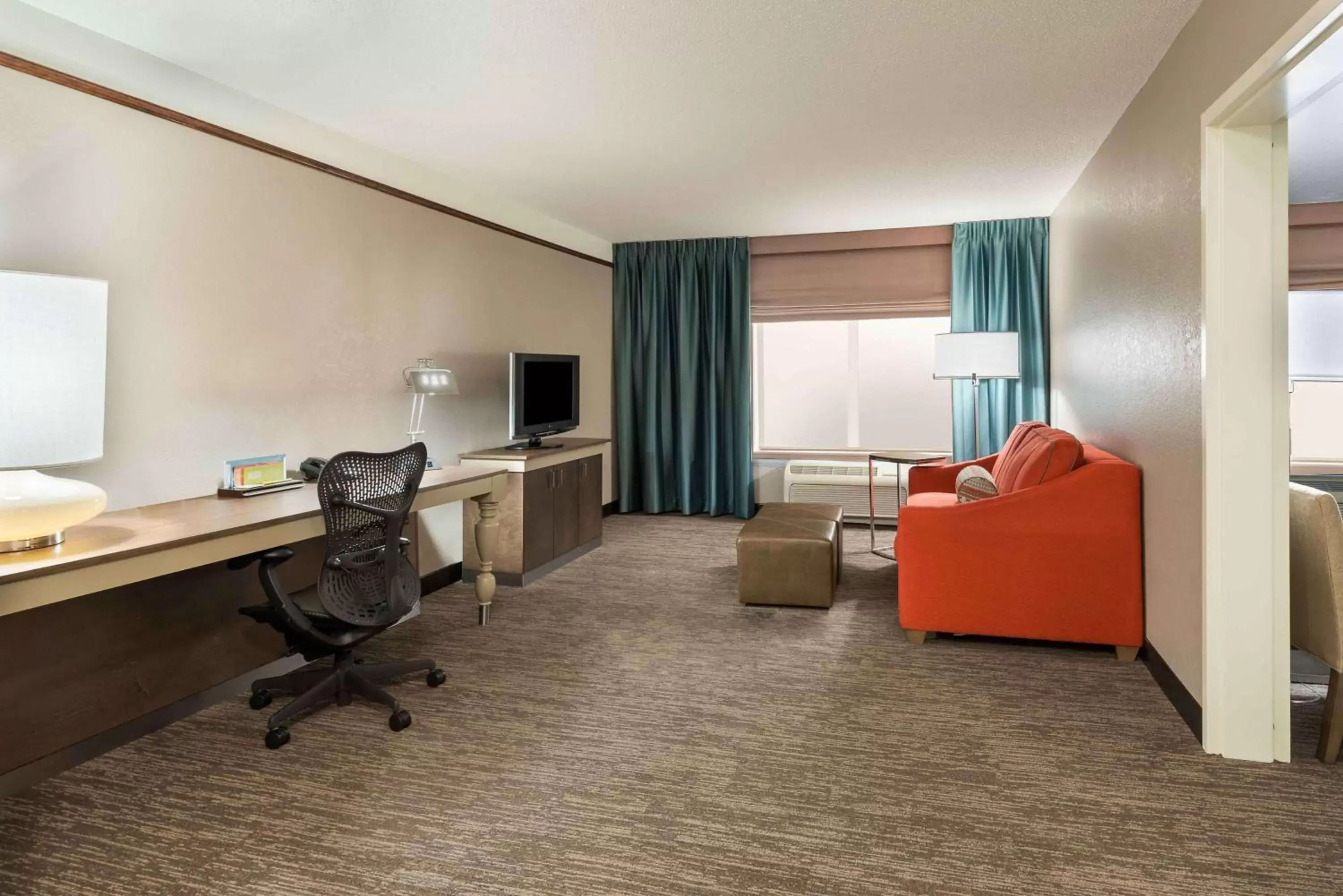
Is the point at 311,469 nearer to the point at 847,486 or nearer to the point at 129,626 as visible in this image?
the point at 129,626

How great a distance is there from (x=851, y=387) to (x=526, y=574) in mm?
3553

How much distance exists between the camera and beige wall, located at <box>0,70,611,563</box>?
8.49 ft

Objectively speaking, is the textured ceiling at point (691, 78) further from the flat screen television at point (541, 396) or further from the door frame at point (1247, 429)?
the flat screen television at point (541, 396)

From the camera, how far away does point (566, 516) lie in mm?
5211

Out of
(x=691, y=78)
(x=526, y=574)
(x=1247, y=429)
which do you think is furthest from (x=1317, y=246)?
(x=526, y=574)

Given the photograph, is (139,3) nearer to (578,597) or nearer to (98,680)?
(98,680)

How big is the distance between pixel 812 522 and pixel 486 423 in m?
2.14

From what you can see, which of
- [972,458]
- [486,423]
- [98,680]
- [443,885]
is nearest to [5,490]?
[98,680]

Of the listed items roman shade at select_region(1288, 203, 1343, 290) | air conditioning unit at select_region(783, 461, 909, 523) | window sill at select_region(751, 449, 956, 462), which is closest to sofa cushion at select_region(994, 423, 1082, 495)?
air conditioning unit at select_region(783, 461, 909, 523)

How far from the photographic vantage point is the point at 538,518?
190 inches

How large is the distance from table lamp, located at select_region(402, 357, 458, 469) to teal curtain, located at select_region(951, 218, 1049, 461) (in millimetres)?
3944

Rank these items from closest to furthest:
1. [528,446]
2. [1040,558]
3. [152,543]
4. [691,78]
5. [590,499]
Answer: [152,543] → [691,78] → [1040,558] → [528,446] → [590,499]

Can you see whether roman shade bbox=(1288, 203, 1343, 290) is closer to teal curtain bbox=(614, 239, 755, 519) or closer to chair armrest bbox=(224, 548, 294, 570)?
teal curtain bbox=(614, 239, 755, 519)

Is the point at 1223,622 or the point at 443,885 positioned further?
the point at 1223,622
